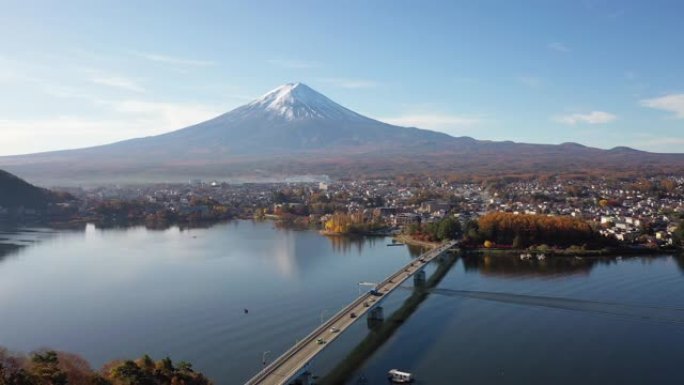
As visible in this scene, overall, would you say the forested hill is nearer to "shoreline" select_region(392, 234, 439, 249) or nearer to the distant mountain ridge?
the distant mountain ridge

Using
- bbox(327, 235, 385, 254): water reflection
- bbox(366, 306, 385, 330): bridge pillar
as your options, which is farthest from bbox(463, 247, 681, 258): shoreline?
bbox(366, 306, 385, 330): bridge pillar

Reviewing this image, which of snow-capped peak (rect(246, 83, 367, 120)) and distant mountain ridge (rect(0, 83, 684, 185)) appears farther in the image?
snow-capped peak (rect(246, 83, 367, 120))

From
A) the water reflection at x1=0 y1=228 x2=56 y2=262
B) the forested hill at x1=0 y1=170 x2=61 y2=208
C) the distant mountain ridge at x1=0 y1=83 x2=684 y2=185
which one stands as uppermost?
the distant mountain ridge at x1=0 y1=83 x2=684 y2=185

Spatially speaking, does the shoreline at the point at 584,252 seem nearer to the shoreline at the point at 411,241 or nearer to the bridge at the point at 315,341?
the shoreline at the point at 411,241

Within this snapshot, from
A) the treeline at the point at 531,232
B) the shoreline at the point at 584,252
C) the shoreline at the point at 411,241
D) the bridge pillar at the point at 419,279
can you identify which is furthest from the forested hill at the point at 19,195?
the bridge pillar at the point at 419,279

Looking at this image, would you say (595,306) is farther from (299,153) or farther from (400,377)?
(299,153)

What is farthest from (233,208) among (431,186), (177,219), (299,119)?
(299,119)

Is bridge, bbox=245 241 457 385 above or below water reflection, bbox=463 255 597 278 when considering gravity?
above
